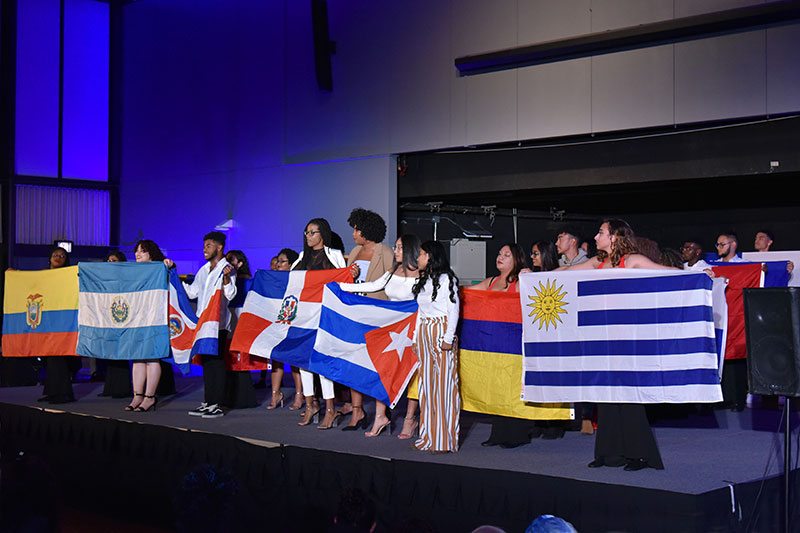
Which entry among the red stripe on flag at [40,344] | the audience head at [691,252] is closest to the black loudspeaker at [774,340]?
the audience head at [691,252]

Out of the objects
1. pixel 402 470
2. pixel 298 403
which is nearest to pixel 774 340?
pixel 402 470

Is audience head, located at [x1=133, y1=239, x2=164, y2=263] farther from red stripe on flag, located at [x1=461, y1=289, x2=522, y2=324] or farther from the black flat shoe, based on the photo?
the black flat shoe

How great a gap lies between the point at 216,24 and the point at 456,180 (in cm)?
520

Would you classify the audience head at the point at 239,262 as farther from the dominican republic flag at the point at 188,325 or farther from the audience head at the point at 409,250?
the audience head at the point at 409,250

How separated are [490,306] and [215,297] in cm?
269

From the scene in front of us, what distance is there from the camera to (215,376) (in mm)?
7902

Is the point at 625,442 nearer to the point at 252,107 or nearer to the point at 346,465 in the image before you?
the point at 346,465

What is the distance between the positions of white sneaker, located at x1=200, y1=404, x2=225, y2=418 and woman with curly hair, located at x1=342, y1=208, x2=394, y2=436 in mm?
1155

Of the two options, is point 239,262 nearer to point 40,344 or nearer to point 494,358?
point 40,344

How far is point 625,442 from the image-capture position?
213 inches

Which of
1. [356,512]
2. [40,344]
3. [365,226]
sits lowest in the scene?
[356,512]

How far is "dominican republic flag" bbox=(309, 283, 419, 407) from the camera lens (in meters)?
6.58

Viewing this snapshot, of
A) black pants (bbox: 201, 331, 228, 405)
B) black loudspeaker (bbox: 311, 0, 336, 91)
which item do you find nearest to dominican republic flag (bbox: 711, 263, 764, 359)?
black pants (bbox: 201, 331, 228, 405)

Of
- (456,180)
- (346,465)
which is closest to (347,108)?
(456,180)
